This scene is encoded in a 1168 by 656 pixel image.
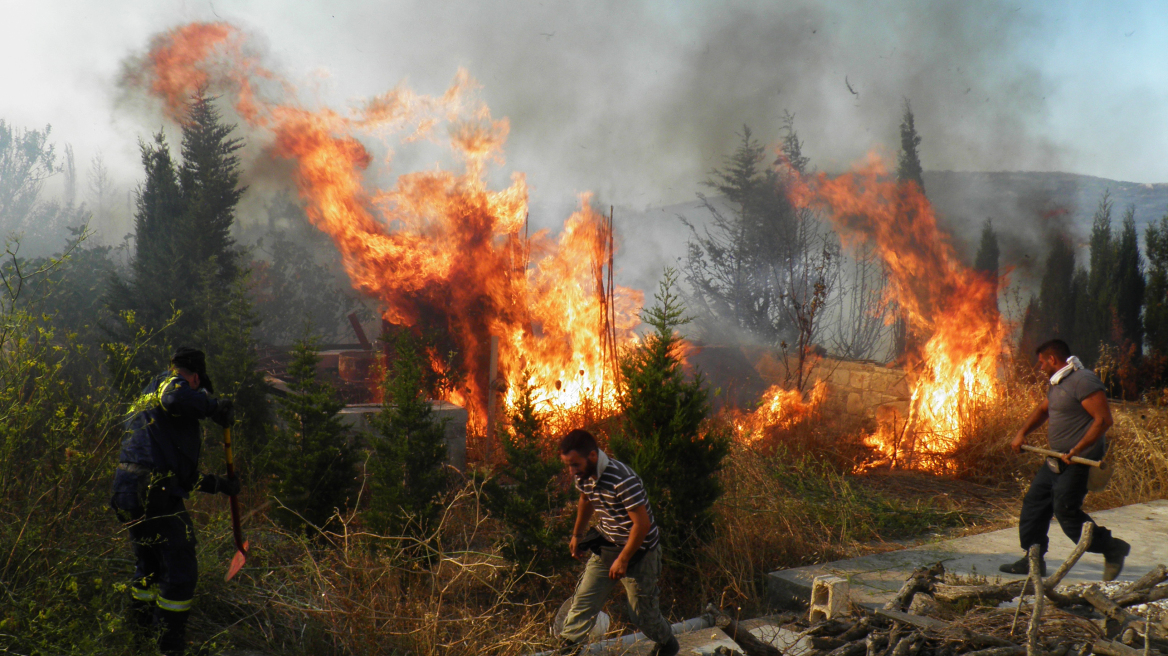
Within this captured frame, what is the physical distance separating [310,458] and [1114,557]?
244 inches

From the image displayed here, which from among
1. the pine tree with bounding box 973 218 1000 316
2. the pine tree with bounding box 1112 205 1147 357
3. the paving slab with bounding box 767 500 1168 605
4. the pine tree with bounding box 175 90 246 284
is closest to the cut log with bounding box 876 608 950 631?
the paving slab with bounding box 767 500 1168 605

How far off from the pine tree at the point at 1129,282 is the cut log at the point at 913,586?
11287mm

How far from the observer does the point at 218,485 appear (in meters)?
4.30

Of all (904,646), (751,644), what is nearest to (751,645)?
(751,644)

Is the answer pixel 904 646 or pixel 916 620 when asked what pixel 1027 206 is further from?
pixel 904 646

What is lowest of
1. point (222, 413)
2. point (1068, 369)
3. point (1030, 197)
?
point (222, 413)

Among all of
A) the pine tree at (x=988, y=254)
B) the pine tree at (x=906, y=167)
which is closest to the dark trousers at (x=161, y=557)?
the pine tree at (x=906, y=167)

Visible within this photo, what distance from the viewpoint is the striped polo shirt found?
408cm

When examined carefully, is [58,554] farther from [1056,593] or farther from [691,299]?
[691,299]

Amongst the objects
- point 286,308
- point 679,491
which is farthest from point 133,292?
point 679,491

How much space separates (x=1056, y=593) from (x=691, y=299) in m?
14.5

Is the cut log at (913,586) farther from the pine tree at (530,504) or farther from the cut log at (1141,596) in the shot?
the pine tree at (530,504)

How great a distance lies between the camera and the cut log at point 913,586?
425 cm

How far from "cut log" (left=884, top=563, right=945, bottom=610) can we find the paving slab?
35 cm
